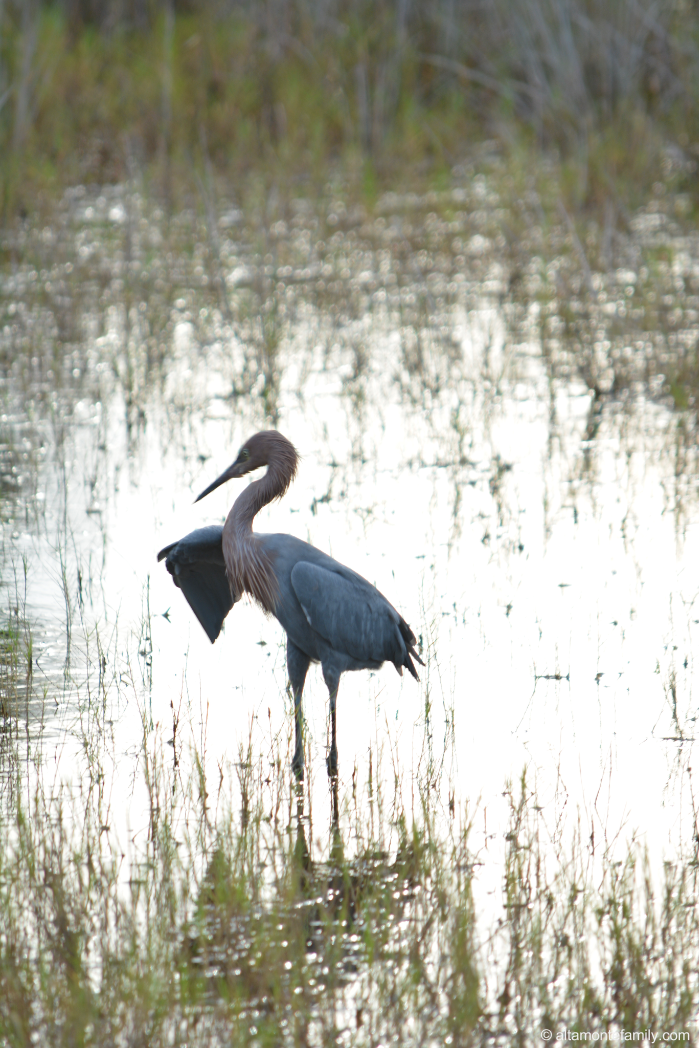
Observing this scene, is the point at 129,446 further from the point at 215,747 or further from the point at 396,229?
the point at 396,229

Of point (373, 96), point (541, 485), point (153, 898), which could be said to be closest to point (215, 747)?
point (153, 898)

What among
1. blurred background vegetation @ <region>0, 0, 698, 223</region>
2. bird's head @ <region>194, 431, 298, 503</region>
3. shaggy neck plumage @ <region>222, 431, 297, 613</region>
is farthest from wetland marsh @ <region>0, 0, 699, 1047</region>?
blurred background vegetation @ <region>0, 0, 698, 223</region>

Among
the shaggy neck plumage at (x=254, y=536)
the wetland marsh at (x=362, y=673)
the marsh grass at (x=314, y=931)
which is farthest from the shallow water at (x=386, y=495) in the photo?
the shaggy neck plumage at (x=254, y=536)

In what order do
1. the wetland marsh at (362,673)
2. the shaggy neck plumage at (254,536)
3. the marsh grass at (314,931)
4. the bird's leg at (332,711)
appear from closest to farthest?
the marsh grass at (314,931)
the wetland marsh at (362,673)
the bird's leg at (332,711)
the shaggy neck plumage at (254,536)

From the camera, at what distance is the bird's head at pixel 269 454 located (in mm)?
4203

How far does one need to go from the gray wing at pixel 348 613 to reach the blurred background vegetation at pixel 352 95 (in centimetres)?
596

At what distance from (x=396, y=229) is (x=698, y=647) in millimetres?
6463

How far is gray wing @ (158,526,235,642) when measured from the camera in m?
4.15

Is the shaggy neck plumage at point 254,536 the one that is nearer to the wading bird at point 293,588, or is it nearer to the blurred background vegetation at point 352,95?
the wading bird at point 293,588

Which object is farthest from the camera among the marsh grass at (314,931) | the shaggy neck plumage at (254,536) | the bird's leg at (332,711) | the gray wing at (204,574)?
the gray wing at (204,574)

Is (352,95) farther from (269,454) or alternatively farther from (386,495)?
(269,454)

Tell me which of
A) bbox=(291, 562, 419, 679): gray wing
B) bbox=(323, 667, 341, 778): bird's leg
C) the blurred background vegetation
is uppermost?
the blurred background vegetation

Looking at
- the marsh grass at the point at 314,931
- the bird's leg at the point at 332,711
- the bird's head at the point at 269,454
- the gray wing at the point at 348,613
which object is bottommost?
the marsh grass at the point at 314,931

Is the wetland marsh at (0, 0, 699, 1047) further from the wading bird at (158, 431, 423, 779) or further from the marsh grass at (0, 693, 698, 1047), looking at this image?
the wading bird at (158, 431, 423, 779)
